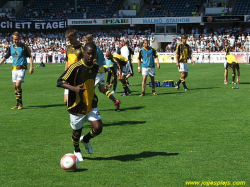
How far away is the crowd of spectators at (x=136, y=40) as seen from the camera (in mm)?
50028

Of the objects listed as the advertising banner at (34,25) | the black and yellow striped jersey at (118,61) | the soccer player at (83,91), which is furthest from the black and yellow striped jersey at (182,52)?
the advertising banner at (34,25)

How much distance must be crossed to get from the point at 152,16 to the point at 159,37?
12.0ft

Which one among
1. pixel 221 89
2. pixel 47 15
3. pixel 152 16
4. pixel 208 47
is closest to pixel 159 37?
pixel 152 16

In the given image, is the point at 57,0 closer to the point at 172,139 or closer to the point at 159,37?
the point at 159,37

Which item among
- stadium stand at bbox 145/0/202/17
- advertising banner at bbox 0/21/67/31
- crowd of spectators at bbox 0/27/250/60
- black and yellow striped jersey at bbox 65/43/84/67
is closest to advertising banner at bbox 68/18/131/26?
crowd of spectators at bbox 0/27/250/60

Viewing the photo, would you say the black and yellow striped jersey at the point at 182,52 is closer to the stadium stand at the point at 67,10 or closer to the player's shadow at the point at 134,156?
the player's shadow at the point at 134,156

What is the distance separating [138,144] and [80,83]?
7.30 feet

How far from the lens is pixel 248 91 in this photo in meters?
18.8

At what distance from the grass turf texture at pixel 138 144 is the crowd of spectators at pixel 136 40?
34601 millimetres

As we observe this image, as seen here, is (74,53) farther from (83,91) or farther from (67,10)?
(67,10)

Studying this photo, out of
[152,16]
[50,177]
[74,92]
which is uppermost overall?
[152,16]

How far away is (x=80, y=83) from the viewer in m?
7.48

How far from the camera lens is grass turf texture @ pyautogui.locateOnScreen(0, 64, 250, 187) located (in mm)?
6770

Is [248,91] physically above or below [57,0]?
below
